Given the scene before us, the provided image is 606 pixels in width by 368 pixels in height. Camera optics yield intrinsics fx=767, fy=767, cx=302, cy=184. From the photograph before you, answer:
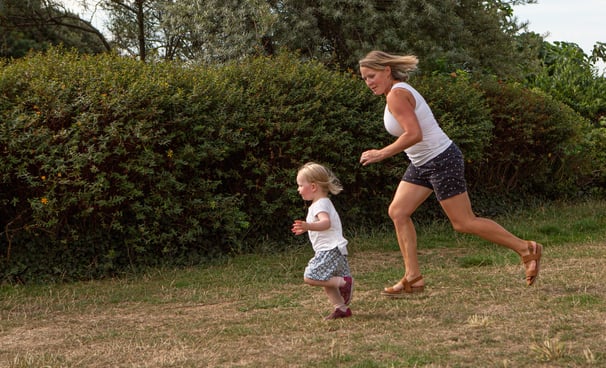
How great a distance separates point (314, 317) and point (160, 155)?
3069 mm

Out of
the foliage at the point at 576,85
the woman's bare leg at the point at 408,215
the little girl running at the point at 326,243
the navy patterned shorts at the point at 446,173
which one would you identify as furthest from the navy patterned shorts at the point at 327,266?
the foliage at the point at 576,85

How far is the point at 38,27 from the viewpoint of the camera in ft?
68.4

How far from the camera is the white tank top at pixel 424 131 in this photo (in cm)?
586

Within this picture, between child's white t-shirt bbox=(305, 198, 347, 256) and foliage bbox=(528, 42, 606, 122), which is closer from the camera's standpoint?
child's white t-shirt bbox=(305, 198, 347, 256)

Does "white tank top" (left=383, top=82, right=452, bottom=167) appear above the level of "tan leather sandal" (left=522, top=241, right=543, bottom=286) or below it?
above

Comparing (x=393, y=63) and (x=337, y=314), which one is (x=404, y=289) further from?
(x=393, y=63)

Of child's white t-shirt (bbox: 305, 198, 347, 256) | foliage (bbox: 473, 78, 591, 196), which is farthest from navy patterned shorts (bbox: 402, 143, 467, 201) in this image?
foliage (bbox: 473, 78, 591, 196)

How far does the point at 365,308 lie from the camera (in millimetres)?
5867

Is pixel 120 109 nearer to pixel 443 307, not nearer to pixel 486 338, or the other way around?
pixel 443 307

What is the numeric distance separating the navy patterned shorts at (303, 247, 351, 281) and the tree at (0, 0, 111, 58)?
12227 mm

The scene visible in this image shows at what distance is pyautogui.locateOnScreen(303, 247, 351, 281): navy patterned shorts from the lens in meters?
5.32

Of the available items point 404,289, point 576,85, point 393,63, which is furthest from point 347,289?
point 576,85

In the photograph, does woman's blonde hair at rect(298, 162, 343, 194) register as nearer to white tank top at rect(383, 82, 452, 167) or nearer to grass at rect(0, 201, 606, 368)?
white tank top at rect(383, 82, 452, 167)

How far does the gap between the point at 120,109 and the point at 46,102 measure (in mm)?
729
